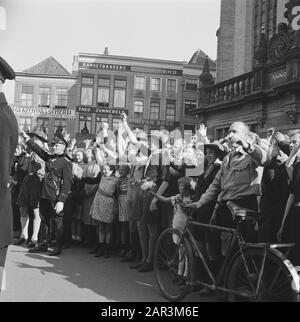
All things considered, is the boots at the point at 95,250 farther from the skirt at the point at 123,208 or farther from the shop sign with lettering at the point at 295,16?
the shop sign with lettering at the point at 295,16

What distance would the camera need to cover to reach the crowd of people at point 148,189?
4.27m

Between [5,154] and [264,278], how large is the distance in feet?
7.26

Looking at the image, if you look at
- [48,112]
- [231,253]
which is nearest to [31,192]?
[231,253]

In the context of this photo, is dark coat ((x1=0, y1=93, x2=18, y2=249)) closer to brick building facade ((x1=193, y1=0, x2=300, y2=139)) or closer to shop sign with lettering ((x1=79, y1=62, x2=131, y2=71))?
brick building facade ((x1=193, y1=0, x2=300, y2=139))

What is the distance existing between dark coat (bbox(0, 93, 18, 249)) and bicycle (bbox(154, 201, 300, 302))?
1.90 meters

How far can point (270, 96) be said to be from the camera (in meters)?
11.9

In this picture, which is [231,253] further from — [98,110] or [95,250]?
[98,110]

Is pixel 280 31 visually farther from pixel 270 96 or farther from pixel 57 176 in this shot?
pixel 57 176

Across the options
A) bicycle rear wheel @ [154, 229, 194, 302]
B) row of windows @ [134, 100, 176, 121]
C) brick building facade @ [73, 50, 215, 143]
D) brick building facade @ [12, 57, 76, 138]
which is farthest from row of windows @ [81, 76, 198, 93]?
bicycle rear wheel @ [154, 229, 194, 302]

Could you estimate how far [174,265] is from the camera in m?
4.68

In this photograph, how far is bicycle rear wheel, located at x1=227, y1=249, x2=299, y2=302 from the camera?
345 centimetres

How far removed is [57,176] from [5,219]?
4.21m

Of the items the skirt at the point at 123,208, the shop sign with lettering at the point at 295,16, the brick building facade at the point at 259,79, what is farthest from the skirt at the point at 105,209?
the shop sign with lettering at the point at 295,16

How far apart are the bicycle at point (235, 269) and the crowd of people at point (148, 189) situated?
0.20 meters
